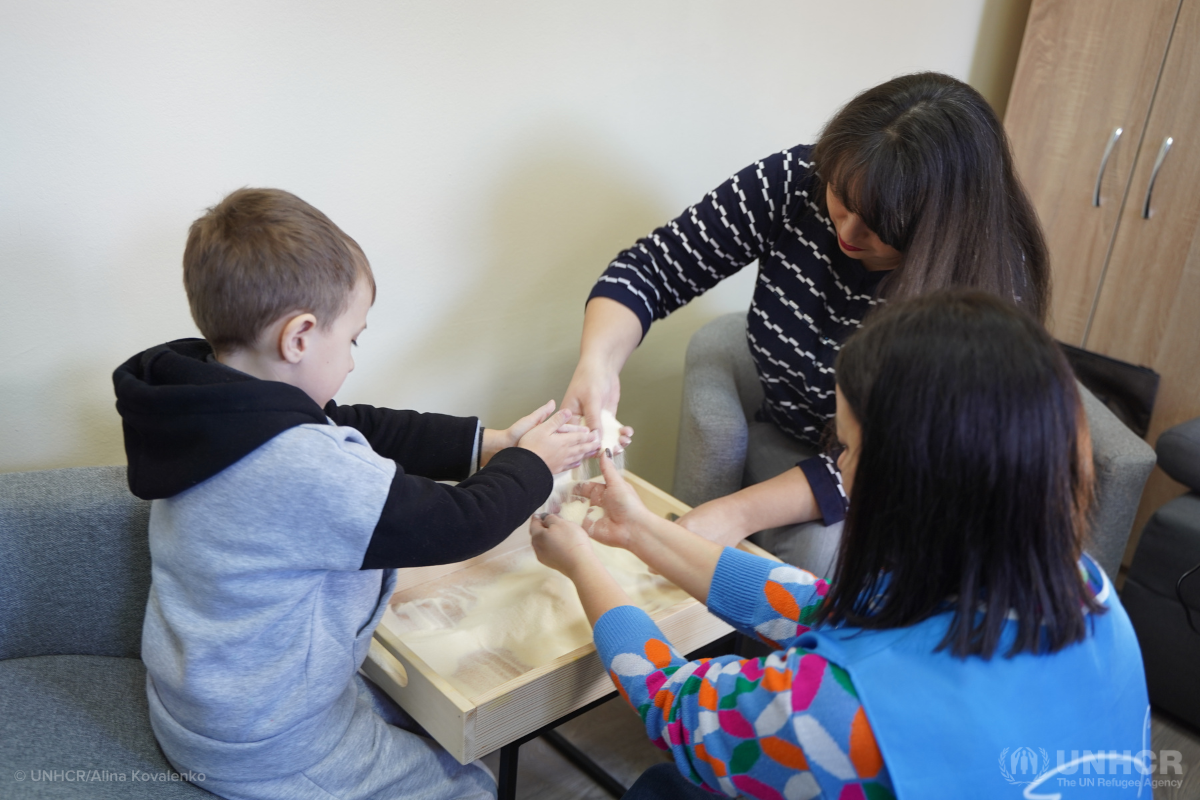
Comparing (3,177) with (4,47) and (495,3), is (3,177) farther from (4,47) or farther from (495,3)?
(495,3)

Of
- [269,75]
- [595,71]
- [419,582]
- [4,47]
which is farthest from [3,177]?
[595,71]

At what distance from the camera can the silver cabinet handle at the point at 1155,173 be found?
195cm

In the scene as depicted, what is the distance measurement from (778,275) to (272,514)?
922mm

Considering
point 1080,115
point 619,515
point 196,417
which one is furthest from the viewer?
point 1080,115

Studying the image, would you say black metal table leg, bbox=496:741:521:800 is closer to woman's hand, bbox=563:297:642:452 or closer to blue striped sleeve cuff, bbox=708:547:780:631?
blue striped sleeve cuff, bbox=708:547:780:631

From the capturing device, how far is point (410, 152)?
1.37 meters

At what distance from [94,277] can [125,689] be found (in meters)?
0.55

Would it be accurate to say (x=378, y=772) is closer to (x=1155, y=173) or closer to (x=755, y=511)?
(x=755, y=511)

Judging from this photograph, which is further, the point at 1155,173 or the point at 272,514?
the point at 1155,173

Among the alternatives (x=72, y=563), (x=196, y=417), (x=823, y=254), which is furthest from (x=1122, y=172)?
(x=72, y=563)

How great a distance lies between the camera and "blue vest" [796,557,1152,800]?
66cm

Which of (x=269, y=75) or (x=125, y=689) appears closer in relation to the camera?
(x=125, y=689)

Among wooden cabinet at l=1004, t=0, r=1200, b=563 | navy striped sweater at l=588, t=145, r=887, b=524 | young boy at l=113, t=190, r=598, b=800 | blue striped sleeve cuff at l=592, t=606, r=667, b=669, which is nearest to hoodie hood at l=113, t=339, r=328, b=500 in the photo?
young boy at l=113, t=190, r=598, b=800

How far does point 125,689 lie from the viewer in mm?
1032
